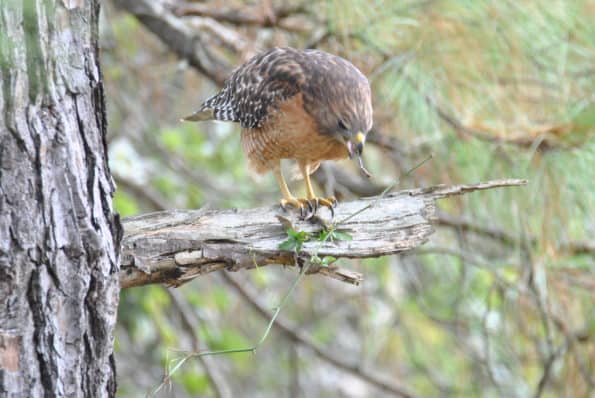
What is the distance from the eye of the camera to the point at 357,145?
9.31ft

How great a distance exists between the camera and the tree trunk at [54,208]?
63.3 inches

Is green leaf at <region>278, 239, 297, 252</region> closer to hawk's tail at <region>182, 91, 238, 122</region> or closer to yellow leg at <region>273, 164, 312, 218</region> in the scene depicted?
yellow leg at <region>273, 164, 312, 218</region>

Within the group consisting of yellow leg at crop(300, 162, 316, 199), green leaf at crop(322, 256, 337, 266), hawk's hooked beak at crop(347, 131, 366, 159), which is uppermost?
yellow leg at crop(300, 162, 316, 199)

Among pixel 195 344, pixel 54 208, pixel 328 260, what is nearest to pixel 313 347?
pixel 195 344

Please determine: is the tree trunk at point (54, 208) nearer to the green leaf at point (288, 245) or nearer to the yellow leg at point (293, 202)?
the green leaf at point (288, 245)

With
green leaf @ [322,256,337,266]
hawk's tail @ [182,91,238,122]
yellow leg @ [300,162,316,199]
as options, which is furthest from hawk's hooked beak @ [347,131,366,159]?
green leaf @ [322,256,337,266]

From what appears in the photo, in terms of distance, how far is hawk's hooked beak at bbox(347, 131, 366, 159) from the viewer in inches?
111

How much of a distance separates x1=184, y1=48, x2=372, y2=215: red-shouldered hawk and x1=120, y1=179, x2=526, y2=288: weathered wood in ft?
1.35

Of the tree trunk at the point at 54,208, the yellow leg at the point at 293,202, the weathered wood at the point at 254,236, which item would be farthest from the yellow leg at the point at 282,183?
the tree trunk at the point at 54,208

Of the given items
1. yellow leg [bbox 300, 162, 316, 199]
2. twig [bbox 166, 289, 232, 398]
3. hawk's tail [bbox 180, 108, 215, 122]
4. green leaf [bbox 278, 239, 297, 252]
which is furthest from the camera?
twig [bbox 166, 289, 232, 398]

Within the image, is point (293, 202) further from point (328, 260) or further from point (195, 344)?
point (195, 344)

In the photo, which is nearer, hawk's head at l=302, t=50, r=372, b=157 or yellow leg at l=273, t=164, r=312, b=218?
yellow leg at l=273, t=164, r=312, b=218

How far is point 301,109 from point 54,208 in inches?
55.3

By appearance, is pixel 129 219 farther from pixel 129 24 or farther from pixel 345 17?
pixel 129 24
